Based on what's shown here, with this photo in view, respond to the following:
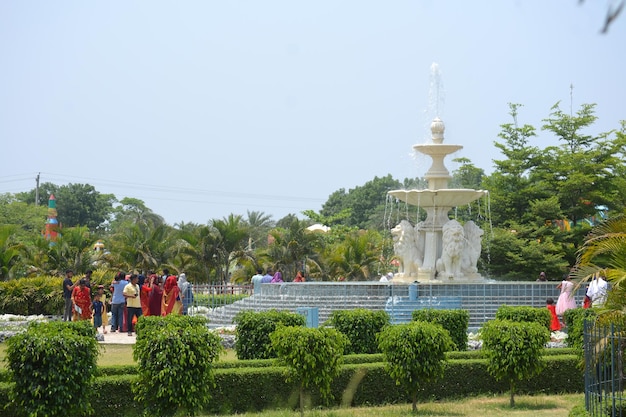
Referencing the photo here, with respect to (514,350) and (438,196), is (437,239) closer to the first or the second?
(438,196)

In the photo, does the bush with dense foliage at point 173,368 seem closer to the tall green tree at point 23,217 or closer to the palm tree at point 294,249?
the palm tree at point 294,249

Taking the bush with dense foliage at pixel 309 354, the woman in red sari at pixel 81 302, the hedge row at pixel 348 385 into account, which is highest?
the woman in red sari at pixel 81 302

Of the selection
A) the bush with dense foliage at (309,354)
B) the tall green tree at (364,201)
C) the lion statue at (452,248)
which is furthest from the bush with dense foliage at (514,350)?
the tall green tree at (364,201)

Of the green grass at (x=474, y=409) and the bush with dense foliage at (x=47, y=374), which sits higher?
the bush with dense foliage at (x=47, y=374)

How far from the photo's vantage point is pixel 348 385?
12.8 m

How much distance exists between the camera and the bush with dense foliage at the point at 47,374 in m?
10.1

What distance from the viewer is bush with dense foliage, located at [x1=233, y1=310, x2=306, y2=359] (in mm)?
14156

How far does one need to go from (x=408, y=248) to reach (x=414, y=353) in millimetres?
14539

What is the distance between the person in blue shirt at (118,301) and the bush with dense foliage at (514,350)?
36.2 ft

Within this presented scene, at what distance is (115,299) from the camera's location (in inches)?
865

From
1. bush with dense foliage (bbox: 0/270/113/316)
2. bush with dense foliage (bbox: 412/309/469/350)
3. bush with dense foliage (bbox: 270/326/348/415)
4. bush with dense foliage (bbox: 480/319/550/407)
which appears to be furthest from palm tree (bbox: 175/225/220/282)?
bush with dense foliage (bbox: 270/326/348/415)

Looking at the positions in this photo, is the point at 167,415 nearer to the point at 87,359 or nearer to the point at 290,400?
the point at 87,359

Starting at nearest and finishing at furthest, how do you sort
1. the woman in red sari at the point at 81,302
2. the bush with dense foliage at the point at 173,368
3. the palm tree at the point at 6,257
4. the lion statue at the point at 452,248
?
the bush with dense foliage at the point at 173,368 < the woman in red sari at the point at 81,302 < the lion statue at the point at 452,248 < the palm tree at the point at 6,257

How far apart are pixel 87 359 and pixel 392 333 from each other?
13.2 feet
